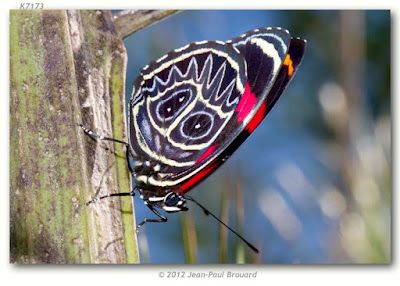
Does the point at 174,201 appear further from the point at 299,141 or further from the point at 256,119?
the point at 299,141

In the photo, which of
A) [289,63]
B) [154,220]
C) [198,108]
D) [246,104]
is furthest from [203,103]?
[154,220]

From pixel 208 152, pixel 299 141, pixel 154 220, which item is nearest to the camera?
pixel 208 152

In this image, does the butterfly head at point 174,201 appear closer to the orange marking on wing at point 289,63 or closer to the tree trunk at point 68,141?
the tree trunk at point 68,141

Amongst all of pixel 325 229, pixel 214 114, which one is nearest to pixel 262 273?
pixel 325 229

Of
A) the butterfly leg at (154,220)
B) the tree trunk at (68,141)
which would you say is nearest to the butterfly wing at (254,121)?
the butterfly leg at (154,220)

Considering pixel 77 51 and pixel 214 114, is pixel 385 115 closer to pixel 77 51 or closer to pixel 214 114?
pixel 214 114

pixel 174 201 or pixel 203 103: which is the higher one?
pixel 203 103

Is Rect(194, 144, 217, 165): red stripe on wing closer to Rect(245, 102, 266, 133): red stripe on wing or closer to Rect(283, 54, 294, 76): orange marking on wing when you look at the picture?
Rect(245, 102, 266, 133): red stripe on wing

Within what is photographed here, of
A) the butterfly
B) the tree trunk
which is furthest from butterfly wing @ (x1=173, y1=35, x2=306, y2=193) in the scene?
the tree trunk
